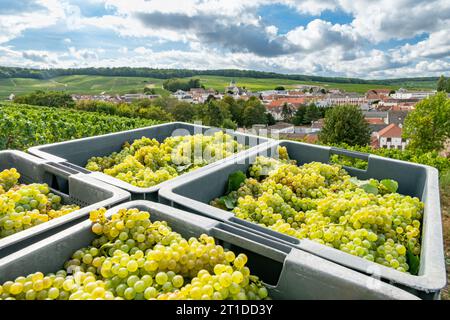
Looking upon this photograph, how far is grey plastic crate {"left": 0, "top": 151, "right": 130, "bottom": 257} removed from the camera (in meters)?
1.40

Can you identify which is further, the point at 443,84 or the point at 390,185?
the point at 443,84

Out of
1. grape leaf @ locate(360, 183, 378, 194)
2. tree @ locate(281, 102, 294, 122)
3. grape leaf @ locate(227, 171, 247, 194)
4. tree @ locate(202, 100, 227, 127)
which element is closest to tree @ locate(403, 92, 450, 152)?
grape leaf @ locate(360, 183, 378, 194)

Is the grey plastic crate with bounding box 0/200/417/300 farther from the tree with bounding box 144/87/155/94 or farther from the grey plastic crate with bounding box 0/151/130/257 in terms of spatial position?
the tree with bounding box 144/87/155/94

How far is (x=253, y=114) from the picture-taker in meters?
79.4

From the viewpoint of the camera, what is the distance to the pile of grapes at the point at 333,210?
5.46ft

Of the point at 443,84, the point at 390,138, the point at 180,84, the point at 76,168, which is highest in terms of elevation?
Answer: the point at 443,84

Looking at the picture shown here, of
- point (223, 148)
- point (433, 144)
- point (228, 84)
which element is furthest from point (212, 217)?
point (228, 84)

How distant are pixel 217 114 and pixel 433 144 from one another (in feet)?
137

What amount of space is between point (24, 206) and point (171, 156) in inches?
56.9

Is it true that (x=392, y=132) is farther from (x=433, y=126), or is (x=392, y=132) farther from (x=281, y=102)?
(x=281, y=102)

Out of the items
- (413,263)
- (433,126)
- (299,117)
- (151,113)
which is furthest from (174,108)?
(413,263)

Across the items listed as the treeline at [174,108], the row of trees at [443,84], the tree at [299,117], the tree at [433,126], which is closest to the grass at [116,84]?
the treeline at [174,108]
